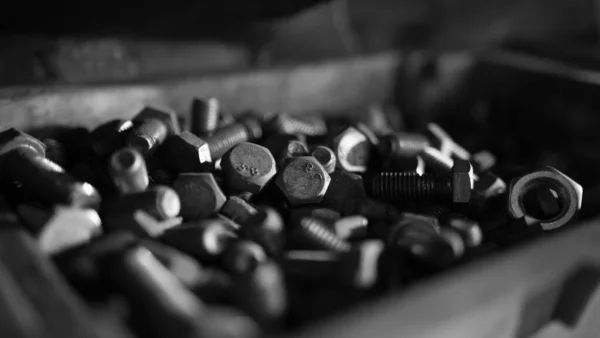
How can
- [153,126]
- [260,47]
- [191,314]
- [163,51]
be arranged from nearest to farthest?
[191,314] < [153,126] < [163,51] < [260,47]

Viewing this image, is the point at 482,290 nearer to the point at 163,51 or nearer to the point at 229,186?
the point at 229,186

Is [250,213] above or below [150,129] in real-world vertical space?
below

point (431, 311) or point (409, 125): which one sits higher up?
point (431, 311)

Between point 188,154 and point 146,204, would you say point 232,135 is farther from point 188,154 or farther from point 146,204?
point 146,204

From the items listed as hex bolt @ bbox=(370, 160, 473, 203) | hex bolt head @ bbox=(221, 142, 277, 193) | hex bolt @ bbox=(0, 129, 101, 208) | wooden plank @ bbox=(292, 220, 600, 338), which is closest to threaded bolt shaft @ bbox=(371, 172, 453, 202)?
hex bolt @ bbox=(370, 160, 473, 203)

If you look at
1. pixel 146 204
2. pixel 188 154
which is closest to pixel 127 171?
pixel 146 204

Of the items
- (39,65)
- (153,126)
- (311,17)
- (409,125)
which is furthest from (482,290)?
(311,17)

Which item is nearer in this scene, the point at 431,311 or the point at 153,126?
the point at 431,311

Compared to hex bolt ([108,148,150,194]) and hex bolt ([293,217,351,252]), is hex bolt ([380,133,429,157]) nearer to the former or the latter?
hex bolt ([293,217,351,252])
